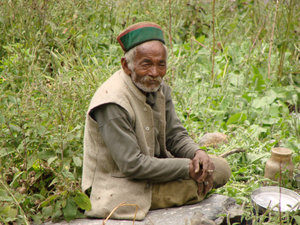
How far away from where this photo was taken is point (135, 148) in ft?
9.46

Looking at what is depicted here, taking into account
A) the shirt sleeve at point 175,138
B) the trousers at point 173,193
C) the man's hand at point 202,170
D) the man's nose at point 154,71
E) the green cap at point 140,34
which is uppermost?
the green cap at point 140,34

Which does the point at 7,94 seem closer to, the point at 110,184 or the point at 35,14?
the point at 110,184

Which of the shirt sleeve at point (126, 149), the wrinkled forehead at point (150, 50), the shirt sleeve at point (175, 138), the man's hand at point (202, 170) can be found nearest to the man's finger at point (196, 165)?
the man's hand at point (202, 170)

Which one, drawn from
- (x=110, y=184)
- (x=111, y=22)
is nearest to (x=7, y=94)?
(x=110, y=184)

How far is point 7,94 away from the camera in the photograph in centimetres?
326

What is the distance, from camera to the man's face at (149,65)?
2.92 metres

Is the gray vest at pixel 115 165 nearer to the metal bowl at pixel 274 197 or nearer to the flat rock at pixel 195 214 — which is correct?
the flat rock at pixel 195 214

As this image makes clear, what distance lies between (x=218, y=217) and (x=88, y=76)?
2086 mm

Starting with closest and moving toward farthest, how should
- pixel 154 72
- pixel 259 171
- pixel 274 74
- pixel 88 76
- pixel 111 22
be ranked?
1. pixel 154 72
2. pixel 259 171
3. pixel 88 76
4. pixel 274 74
5. pixel 111 22

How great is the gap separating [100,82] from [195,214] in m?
1.93

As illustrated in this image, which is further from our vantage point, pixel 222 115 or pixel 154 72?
pixel 222 115

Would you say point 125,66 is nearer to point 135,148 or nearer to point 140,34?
point 140,34

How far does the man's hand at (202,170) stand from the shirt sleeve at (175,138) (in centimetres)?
20

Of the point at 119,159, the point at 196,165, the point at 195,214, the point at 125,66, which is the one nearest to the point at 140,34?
the point at 125,66
